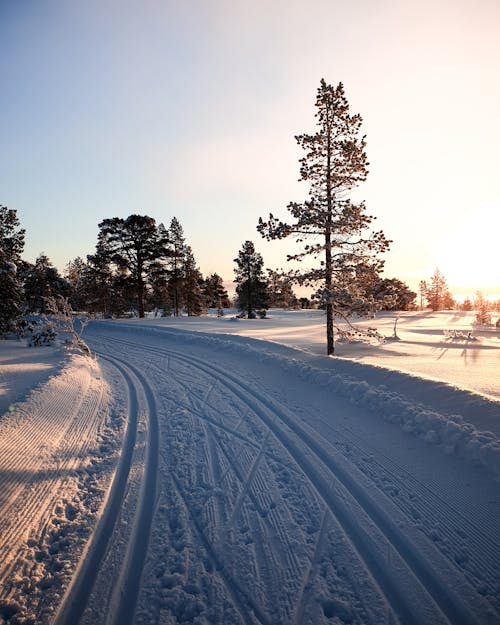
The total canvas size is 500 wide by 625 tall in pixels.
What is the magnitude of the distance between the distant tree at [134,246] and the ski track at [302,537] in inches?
1239

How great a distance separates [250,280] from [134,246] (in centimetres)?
1524

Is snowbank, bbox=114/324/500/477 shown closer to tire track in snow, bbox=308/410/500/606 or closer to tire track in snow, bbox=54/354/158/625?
tire track in snow, bbox=308/410/500/606

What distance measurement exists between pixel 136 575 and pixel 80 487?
6.79ft

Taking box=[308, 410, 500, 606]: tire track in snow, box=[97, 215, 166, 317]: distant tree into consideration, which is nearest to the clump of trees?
box=[97, 215, 166, 317]: distant tree

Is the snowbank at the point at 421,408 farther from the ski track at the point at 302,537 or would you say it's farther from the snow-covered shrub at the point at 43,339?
the snow-covered shrub at the point at 43,339

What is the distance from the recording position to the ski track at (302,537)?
9.72ft

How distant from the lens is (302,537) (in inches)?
148

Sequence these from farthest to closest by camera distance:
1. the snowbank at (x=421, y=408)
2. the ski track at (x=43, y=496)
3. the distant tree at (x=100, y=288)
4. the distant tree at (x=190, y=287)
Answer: the distant tree at (x=190, y=287), the distant tree at (x=100, y=288), the snowbank at (x=421, y=408), the ski track at (x=43, y=496)

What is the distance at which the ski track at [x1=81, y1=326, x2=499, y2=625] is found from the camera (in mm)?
2963

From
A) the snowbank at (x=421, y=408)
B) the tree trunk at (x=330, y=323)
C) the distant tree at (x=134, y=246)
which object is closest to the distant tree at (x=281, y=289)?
the tree trunk at (x=330, y=323)

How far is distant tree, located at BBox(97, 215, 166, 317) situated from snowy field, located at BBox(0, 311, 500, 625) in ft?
90.8

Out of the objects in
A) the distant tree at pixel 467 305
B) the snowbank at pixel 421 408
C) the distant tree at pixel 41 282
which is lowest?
the snowbank at pixel 421 408

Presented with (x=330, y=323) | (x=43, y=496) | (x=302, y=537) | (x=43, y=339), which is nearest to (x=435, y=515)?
(x=302, y=537)

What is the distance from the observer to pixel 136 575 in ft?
10.7
